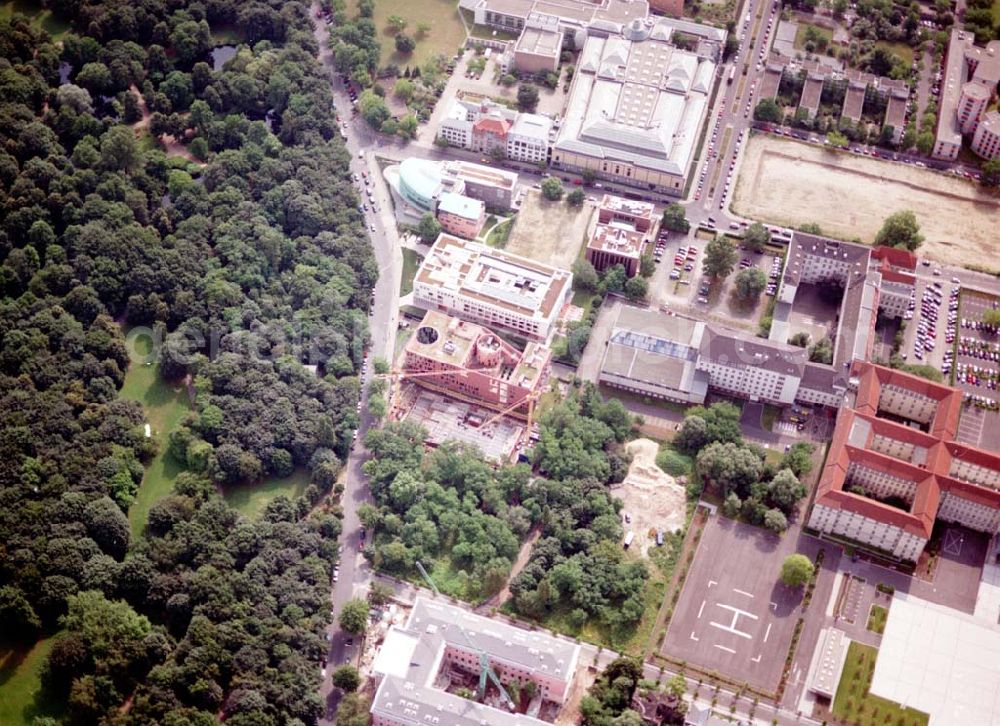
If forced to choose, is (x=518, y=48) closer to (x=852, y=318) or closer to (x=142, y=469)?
(x=852, y=318)

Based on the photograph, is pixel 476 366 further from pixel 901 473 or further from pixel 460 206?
pixel 901 473

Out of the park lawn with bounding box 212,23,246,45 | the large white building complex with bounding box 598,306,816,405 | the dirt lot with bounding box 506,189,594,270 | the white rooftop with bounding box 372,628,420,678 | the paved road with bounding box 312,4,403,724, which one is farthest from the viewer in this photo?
the park lawn with bounding box 212,23,246,45

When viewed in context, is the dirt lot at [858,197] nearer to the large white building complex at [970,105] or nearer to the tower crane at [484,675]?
the large white building complex at [970,105]

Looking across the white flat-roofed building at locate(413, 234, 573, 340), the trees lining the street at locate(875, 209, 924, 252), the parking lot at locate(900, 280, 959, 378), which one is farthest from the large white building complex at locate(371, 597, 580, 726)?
the trees lining the street at locate(875, 209, 924, 252)

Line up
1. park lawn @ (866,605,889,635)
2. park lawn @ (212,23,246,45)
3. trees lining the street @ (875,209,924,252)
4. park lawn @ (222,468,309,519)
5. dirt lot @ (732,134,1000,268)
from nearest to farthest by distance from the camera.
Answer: park lawn @ (866,605,889,635) → park lawn @ (222,468,309,519) → trees lining the street @ (875,209,924,252) → dirt lot @ (732,134,1000,268) → park lawn @ (212,23,246,45)

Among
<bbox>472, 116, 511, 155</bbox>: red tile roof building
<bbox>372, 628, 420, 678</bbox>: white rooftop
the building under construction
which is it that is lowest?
<bbox>372, 628, 420, 678</bbox>: white rooftop

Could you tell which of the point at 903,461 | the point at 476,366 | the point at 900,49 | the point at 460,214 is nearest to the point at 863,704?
the point at 903,461

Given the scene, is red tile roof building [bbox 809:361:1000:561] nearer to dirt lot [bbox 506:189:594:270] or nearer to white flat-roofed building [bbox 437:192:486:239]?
dirt lot [bbox 506:189:594:270]
